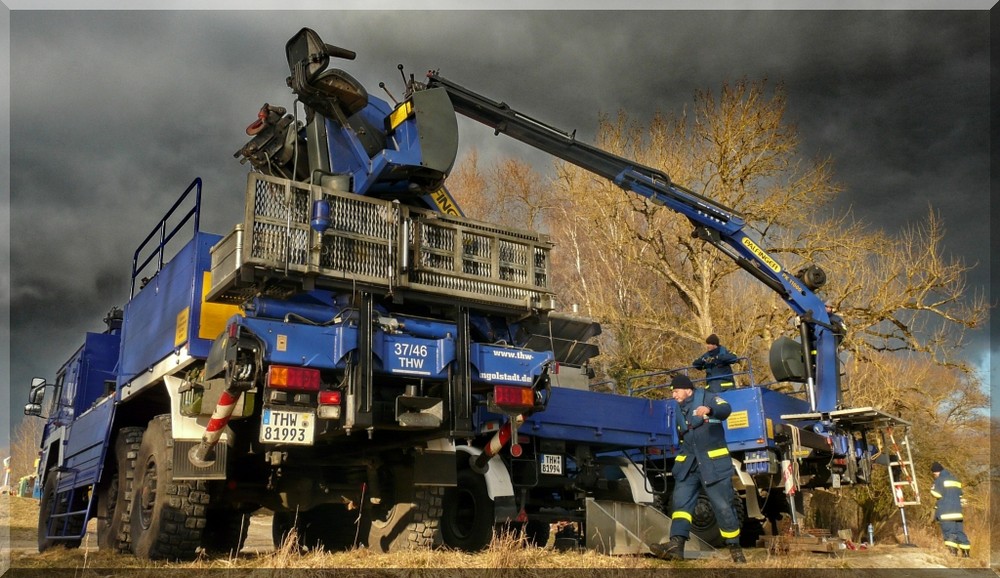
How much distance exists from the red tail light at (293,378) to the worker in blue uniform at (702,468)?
10.4ft

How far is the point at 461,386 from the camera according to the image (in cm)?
682

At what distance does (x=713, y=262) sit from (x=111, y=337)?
13654 mm

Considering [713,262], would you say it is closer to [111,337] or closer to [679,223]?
[679,223]

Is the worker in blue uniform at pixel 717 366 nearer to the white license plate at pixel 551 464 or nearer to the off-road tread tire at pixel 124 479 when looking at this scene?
the white license plate at pixel 551 464

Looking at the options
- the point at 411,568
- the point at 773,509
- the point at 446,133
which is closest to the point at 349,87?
the point at 446,133

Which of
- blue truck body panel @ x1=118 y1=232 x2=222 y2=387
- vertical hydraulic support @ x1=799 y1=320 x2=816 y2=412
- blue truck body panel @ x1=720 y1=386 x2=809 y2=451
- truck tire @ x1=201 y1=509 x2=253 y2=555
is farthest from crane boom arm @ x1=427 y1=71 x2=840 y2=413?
truck tire @ x1=201 y1=509 x2=253 y2=555

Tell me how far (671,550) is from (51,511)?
324 inches

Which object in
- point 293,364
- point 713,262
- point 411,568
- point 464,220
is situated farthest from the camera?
point 713,262

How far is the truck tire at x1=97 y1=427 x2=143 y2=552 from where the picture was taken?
807 cm

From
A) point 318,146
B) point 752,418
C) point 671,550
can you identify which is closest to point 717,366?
point 752,418

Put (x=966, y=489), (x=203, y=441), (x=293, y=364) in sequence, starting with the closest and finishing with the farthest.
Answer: (x=293, y=364), (x=203, y=441), (x=966, y=489)

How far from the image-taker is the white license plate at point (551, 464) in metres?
9.70

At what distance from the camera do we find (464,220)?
23.9ft

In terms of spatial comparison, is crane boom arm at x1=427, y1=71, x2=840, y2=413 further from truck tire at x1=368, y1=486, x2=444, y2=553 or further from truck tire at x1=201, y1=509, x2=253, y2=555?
truck tire at x1=201, y1=509, x2=253, y2=555
